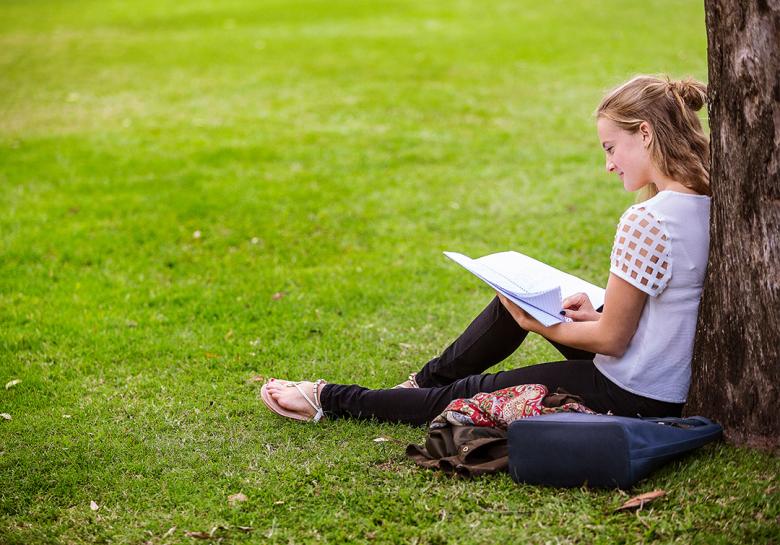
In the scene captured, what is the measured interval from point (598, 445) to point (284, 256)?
4473 mm

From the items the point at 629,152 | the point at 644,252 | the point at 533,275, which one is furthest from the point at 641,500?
the point at 629,152

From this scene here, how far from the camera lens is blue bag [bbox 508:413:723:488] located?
3.53 m

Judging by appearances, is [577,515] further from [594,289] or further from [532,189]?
[532,189]

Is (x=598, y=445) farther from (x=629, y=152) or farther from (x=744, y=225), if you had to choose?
(x=629, y=152)

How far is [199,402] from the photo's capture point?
4973 millimetres

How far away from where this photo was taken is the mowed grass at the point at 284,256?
3666 millimetres

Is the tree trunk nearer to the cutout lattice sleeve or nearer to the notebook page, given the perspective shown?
the cutout lattice sleeve

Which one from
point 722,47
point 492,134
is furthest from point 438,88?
point 722,47

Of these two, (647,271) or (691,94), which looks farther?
(691,94)

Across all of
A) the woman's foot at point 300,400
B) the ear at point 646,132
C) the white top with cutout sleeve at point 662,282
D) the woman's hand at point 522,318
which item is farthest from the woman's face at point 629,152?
the woman's foot at point 300,400

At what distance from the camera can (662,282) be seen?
3602 millimetres

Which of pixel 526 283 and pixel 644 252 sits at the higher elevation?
pixel 644 252

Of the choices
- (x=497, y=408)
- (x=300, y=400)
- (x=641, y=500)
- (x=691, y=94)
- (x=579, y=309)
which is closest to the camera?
(x=641, y=500)

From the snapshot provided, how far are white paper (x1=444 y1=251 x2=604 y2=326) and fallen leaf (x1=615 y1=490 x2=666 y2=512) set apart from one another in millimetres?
768
